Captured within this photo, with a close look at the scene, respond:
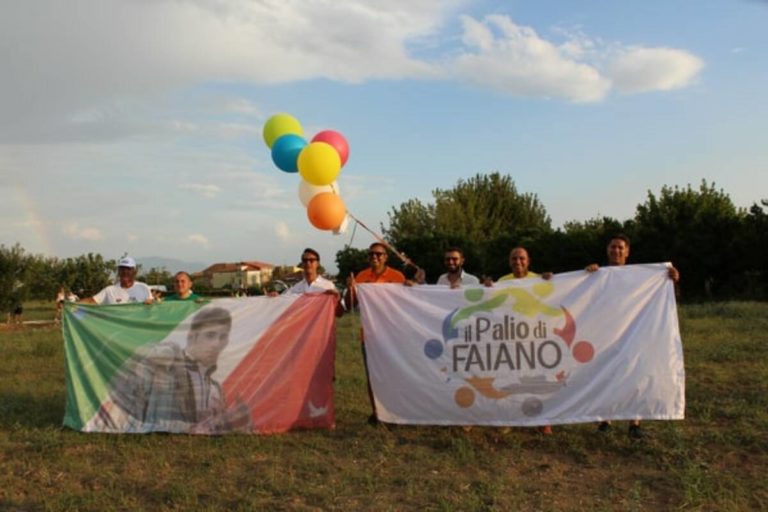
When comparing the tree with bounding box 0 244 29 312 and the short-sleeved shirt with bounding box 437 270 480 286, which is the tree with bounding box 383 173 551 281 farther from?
the short-sleeved shirt with bounding box 437 270 480 286

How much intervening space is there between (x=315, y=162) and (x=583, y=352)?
3.40m

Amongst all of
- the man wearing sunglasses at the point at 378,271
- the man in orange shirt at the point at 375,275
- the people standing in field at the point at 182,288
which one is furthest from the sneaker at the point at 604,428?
the people standing in field at the point at 182,288

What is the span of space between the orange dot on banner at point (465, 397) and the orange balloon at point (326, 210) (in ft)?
7.93

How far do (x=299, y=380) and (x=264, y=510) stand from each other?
6.68 feet

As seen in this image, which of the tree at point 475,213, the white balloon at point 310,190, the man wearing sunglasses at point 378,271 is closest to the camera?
the man wearing sunglasses at point 378,271

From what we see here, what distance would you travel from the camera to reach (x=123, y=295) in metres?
7.00

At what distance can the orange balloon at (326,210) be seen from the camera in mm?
6953

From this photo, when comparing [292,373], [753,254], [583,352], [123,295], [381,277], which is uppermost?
[753,254]

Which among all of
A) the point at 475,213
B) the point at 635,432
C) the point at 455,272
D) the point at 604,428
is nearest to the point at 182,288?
the point at 455,272

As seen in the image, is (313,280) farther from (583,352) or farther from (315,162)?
(583,352)

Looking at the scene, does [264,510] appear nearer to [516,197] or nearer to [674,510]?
[674,510]

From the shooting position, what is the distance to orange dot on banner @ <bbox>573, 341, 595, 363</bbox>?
5.67 m

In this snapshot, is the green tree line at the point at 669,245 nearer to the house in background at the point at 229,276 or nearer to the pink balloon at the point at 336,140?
the pink balloon at the point at 336,140

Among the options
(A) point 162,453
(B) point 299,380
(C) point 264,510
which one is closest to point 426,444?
(B) point 299,380
